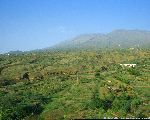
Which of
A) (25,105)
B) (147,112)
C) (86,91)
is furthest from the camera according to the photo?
(86,91)

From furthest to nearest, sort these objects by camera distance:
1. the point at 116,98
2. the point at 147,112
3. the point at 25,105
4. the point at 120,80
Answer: the point at 120,80, the point at 116,98, the point at 25,105, the point at 147,112

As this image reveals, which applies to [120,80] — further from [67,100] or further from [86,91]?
[67,100]

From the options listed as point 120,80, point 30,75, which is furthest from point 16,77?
point 120,80

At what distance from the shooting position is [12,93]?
51.4 m

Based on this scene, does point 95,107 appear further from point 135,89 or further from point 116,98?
point 135,89

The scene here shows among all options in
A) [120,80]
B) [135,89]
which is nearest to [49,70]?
[120,80]

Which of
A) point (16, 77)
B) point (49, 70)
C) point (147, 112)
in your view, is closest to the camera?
point (147, 112)

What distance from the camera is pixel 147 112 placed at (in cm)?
3553

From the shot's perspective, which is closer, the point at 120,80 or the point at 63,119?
the point at 63,119

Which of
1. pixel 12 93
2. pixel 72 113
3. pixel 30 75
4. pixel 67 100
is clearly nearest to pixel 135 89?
pixel 67 100

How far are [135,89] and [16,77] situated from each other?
3227 centimetres

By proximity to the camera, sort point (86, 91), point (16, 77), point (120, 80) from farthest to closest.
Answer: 1. point (16, 77)
2. point (120, 80)
3. point (86, 91)

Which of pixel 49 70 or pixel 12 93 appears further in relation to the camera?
pixel 49 70

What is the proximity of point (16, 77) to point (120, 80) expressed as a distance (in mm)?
26651
